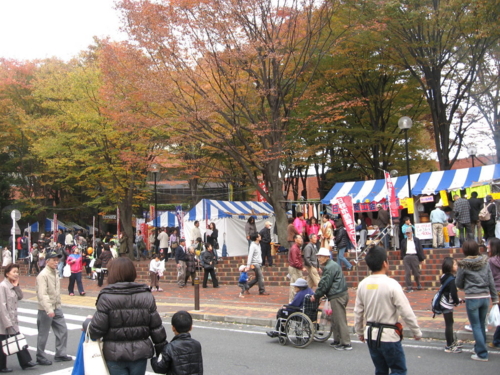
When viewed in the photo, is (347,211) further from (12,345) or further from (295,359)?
(12,345)

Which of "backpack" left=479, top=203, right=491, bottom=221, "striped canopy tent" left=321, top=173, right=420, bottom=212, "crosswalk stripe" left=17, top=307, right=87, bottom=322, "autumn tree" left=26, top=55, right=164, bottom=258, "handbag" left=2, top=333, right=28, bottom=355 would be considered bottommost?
"crosswalk stripe" left=17, top=307, right=87, bottom=322

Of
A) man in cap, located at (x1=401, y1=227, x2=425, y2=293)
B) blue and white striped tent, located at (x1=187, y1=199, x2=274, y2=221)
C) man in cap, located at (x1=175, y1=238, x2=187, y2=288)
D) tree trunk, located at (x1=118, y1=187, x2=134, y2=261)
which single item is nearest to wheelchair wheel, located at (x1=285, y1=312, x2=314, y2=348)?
man in cap, located at (x1=401, y1=227, x2=425, y2=293)

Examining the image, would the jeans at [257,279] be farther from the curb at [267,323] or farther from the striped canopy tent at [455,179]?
the striped canopy tent at [455,179]

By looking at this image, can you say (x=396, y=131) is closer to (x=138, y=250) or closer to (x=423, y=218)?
(x=423, y=218)

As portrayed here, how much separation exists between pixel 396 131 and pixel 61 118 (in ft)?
60.9

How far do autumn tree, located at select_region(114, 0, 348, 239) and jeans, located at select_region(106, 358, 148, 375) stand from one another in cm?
1361

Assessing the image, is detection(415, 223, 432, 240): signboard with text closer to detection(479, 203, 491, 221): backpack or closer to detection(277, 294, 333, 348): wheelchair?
detection(479, 203, 491, 221): backpack

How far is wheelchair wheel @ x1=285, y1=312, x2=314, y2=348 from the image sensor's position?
8102 mm

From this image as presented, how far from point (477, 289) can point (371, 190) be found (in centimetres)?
1556

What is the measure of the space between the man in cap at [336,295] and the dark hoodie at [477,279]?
1.90 metres

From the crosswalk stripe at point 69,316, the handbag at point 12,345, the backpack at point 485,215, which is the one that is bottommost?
the crosswalk stripe at point 69,316

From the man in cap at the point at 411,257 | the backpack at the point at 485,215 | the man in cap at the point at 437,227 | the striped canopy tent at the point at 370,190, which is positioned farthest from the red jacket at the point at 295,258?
the striped canopy tent at the point at 370,190

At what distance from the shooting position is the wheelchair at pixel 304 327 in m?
8.12

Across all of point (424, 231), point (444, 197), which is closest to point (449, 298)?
point (424, 231)
